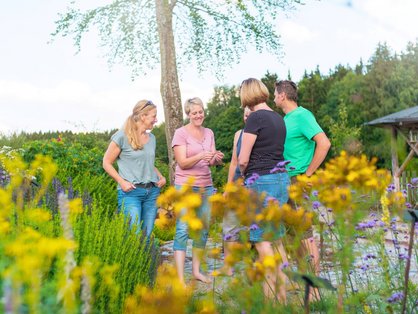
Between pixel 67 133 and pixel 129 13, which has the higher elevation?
pixel 129 13

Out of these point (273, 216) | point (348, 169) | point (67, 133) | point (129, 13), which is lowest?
point (273, 216)

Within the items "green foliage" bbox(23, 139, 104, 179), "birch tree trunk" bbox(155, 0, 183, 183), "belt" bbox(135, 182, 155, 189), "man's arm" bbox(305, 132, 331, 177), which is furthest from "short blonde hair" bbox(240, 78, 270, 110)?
"birch tree trunk" bbox(155, 0, 183, 183)

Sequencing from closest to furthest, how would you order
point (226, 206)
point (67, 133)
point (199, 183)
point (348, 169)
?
point (348, 169), point (226, 206), point (199, 183), point (67, 133)

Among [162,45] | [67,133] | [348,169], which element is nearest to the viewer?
[348,169]

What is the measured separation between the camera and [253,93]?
4.52 metres

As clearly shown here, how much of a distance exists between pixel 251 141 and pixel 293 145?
1.82 feet

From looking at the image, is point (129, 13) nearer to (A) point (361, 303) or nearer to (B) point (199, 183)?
(B) point (199, 183)

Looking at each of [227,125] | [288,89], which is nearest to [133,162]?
[288,89]

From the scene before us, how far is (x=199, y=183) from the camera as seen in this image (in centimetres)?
534

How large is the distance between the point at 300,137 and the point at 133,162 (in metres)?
1.41

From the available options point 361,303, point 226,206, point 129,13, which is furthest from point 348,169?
point 129,13

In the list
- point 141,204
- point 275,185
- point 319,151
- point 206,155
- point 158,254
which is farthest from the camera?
point 141,204

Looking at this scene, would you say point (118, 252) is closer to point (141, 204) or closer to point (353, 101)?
point (141, 204)

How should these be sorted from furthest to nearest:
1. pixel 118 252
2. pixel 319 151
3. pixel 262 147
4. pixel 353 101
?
pixel 353 101
pixel 319 151
pixel 262 147
pixel 118 252
